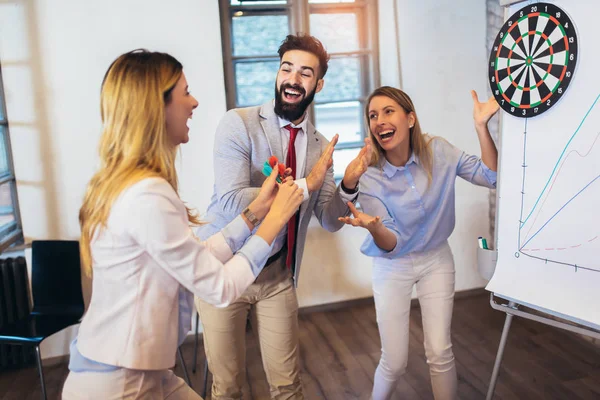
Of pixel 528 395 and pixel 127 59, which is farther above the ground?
pixel 127 59

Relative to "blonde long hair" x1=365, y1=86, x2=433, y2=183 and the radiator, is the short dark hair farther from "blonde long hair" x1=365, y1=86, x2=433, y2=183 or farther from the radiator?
the radiator

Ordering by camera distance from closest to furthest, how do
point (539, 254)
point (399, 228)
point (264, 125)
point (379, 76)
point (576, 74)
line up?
1. point (576, 74)
2. point (539, 254)
3. point (264, 125)
4. point (399, 228)
5. point (379, 76)

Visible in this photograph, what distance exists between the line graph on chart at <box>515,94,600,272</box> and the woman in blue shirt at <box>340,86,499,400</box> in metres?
0.30

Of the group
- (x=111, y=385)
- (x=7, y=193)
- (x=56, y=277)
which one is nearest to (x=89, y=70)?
(x=7, y=193)

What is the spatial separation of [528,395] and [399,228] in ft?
3.73

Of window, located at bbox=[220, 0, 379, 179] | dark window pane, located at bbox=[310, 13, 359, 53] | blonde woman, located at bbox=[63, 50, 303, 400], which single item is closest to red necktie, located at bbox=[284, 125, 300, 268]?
blonde woman, located at bbox=[63, 50, 303, 400]

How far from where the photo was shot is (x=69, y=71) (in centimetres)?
305

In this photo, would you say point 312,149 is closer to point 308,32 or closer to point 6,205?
point 308,32

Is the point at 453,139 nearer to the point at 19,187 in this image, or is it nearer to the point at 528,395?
the point at 528,395

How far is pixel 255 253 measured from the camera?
53.9 inches

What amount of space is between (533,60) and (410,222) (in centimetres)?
75

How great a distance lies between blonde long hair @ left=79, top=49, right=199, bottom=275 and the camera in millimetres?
1219

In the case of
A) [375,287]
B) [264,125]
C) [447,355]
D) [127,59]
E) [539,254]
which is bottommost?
[447,355]

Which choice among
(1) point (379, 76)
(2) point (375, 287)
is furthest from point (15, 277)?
(1) point (379, 76)
